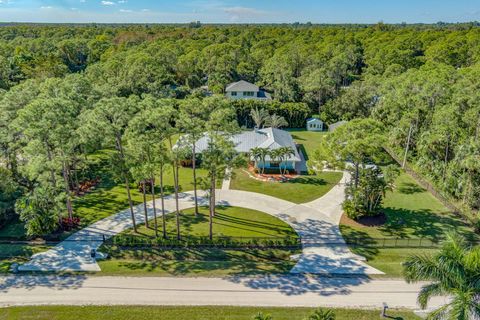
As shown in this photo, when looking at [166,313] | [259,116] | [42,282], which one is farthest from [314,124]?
[42,282]

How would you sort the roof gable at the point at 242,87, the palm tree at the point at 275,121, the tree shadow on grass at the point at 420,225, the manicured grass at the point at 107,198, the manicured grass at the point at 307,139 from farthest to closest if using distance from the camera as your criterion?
the roof gable at the point at 242,87
the palm tree at the point at 275,121
the manicured grass at the point at 307,139
the manicured grass at the point at 107,198
the tree shadow on grass at the point at 420,225

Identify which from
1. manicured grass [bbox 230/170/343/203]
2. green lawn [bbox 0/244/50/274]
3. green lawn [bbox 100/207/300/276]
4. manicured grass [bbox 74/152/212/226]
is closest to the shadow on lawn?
green lawn [bbox 0/244/50/274]

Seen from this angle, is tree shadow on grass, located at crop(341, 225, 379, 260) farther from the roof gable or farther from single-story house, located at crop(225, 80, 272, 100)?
the roof gable

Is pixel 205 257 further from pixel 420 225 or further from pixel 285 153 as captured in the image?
pixel 420 225

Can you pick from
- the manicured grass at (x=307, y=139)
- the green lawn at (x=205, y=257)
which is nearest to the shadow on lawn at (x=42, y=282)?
the green lawn at (x=205, y=257)

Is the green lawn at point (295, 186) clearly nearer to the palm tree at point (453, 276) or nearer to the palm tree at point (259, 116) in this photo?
the palm tree at point (259, 116)

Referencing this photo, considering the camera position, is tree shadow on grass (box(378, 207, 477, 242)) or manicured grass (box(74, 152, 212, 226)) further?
manicured grass (box(74, 152, 212, 226))
